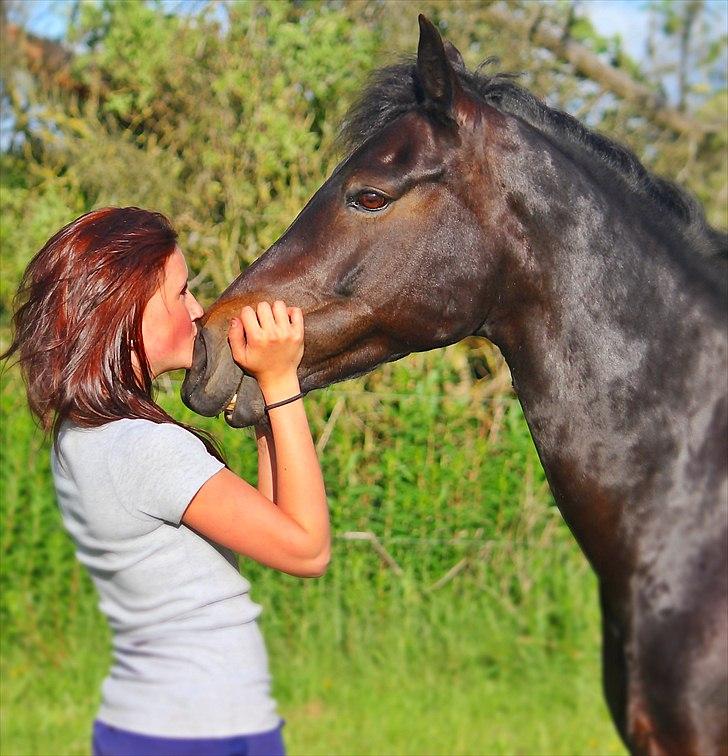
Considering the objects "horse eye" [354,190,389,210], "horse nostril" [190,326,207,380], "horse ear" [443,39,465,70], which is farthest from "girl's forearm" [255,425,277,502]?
"horse ear" [443,39,465,70]

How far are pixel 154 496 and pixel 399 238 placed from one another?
846mm

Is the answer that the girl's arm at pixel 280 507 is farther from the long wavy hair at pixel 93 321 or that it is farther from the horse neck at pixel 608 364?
the horse neck at pixel 608 364

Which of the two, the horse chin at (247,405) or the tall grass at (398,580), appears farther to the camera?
the tall grass at (398,580)

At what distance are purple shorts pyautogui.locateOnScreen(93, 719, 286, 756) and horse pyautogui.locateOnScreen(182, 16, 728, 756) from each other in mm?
703

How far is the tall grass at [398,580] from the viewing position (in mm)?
5691

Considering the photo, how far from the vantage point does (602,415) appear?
93.8 inches

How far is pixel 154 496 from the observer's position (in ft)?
6.62

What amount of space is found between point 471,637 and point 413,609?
344mm

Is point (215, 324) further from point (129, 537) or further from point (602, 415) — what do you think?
point (602, 415)

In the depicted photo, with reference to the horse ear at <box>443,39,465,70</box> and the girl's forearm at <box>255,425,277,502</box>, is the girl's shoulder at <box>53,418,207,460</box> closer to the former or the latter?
the girl's forearm at <box>255,425,277,502</box>

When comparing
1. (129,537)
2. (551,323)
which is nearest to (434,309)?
(551,323)

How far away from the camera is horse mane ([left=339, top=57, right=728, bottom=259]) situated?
257 cm

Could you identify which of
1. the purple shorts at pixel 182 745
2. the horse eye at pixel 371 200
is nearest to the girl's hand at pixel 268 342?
the horse eye at pixel 371 200

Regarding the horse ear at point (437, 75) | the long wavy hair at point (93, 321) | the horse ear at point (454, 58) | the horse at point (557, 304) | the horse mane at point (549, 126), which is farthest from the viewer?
the horse ear at point (454, 58)
